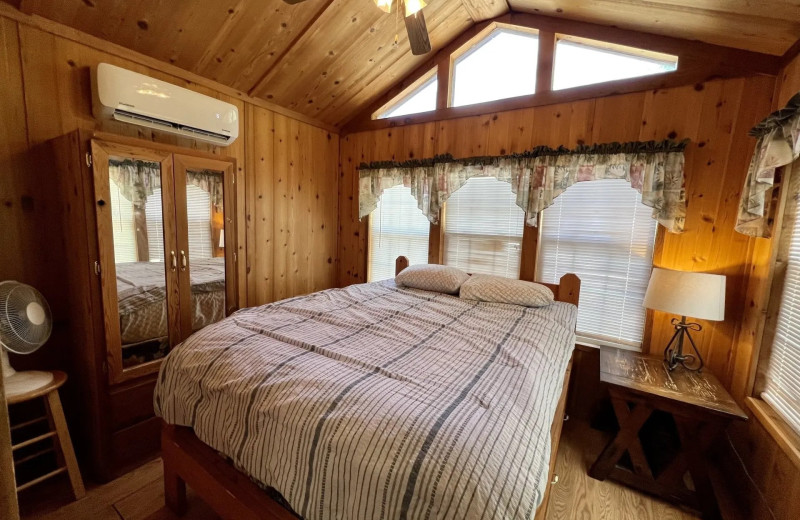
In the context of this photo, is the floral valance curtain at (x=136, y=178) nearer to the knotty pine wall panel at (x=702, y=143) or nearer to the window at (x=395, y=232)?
the window at (x=395, y=232)

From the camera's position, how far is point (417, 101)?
327 cm

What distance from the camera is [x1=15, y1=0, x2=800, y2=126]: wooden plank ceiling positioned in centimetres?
178

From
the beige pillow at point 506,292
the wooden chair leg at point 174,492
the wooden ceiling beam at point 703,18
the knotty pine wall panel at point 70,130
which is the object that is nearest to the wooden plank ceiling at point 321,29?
the wooden ceiling beam at point 703,18

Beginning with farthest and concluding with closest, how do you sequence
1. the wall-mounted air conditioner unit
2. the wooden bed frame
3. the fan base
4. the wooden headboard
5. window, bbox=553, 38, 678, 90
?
the wooden headboard → window, bbox=553, 38, 678, 90 → the wall-mounted air conditioner unit → the fan base → the wooden bed frame

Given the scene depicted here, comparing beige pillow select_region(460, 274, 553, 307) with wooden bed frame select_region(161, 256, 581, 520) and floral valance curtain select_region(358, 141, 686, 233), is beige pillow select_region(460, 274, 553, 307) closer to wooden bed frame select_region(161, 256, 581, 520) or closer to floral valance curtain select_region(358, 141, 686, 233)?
floral valance curtain select_region(358, 141, 686, 233)

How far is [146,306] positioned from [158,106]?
1.21m

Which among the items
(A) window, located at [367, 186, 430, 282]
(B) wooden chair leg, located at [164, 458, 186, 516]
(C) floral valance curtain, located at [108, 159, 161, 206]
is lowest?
(B) wooden chair leg, located at [164, 458, 186, 516]

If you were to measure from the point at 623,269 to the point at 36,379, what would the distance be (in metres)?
3.53

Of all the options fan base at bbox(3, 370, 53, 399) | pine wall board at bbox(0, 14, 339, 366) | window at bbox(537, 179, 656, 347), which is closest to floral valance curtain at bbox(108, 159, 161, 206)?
pine wall board at bbox(0, 14, 339, 366)

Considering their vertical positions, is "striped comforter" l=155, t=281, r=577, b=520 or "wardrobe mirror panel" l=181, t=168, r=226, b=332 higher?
"wardrobe mirror panel" l=181, t=168, r=226, b=332

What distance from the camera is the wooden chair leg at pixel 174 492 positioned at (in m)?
1.54

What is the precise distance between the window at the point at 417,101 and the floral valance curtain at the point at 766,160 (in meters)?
2.25

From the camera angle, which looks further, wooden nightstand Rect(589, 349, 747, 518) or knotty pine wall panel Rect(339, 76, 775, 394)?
knotty pine wall panel Rect(339, 76, 775, 394)

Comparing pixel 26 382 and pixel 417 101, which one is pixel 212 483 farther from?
pixel 417 101
